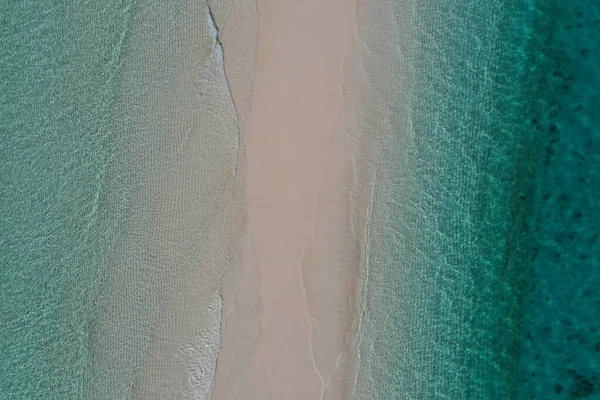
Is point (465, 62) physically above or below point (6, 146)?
above

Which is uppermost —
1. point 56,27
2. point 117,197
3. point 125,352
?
point 56,27

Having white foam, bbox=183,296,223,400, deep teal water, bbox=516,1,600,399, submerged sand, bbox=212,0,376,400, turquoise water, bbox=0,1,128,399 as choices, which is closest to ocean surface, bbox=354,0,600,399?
deep teal water, bbox=516,1,600,399

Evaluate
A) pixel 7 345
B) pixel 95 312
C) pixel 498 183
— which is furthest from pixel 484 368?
pixel 7 345

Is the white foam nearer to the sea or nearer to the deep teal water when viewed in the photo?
the sea

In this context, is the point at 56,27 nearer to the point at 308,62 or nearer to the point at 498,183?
the point at 308,62

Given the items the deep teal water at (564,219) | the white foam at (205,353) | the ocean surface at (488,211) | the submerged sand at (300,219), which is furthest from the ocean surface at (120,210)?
the deep teal water at (564,219)

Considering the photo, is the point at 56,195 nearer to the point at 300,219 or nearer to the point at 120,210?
the point at 120,210

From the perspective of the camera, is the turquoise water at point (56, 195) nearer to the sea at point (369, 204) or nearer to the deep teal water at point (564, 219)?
the sea at point (369, 204)
